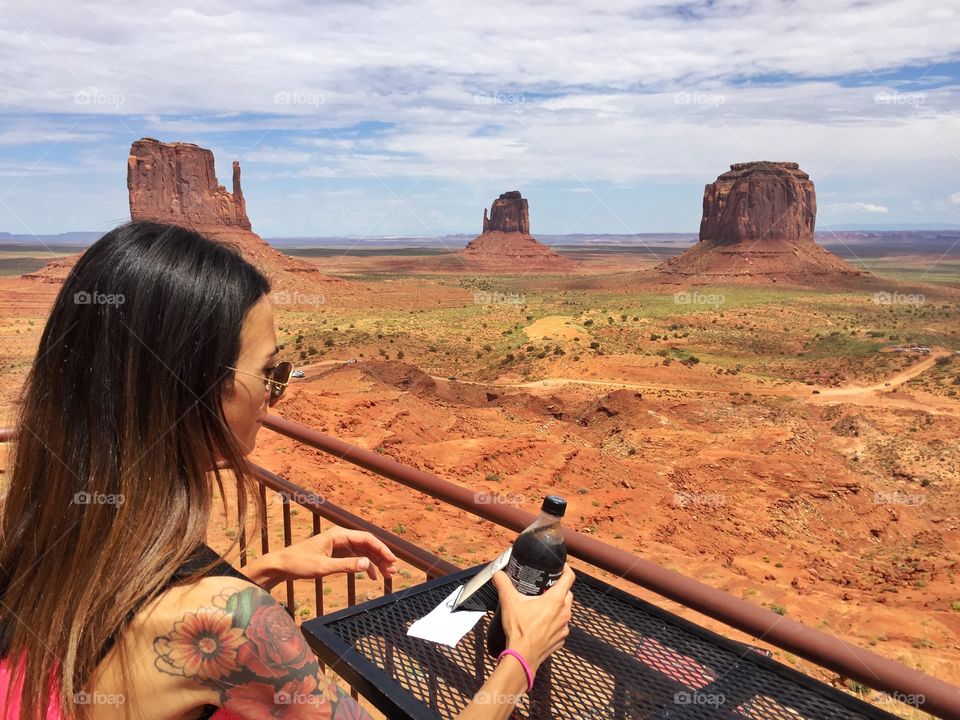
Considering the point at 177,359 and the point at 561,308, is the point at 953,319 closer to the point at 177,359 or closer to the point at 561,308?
the point at 561,308

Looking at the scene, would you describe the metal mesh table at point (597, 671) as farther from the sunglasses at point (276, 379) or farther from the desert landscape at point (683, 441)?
the sunglasses at point (276, 379)

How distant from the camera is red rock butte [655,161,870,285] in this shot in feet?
295

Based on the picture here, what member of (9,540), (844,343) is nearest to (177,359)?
(9,540)

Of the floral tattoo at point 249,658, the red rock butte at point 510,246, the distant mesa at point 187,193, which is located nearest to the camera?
the floral tattoo at point 249,658

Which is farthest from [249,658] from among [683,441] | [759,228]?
[759,228]

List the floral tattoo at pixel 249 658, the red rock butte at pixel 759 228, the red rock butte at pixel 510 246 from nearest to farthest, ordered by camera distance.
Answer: the floral tattoo at pixel 249 658 → the red rock butte at pixel 759 228 → the red rock butte at pixel 510 246

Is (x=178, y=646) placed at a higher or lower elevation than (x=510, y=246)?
lower

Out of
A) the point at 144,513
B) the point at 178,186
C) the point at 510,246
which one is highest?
the point at 178,186

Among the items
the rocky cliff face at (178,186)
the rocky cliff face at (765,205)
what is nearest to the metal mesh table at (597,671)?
the rocky cliff face at (178,186)

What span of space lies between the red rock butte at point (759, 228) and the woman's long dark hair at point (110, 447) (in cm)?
8990

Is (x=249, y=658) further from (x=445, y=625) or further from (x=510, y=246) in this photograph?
(x=510, y=246)

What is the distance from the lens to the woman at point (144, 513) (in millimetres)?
1318

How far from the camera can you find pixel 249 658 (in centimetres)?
132

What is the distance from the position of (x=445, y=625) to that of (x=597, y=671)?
1.43 feet
